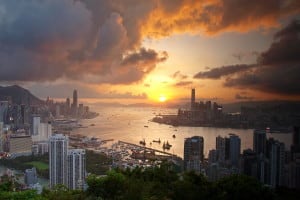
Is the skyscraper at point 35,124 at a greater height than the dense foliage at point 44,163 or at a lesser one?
greater

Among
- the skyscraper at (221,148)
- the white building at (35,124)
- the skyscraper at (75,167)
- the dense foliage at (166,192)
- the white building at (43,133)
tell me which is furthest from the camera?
the white building at (35,124)

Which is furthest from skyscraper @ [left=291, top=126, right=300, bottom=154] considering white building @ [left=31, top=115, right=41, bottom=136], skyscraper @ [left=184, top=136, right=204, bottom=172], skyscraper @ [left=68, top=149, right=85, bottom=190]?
white building @ [left=31, top=115, right=41, bottom=136]

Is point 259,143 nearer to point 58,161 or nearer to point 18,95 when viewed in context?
point 58,161

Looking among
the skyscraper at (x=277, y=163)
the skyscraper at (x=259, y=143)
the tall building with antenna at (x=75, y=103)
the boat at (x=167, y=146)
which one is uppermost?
the tall building with antenna at (x=75, y=103)

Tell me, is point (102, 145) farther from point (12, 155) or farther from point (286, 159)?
point (286, 159)

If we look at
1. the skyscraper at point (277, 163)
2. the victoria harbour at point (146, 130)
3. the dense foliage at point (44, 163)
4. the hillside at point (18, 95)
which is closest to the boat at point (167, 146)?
the victoria harbour at point (146, 130)

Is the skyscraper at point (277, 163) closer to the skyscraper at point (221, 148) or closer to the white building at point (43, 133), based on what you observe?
the skyscraper at point (221, 148)
